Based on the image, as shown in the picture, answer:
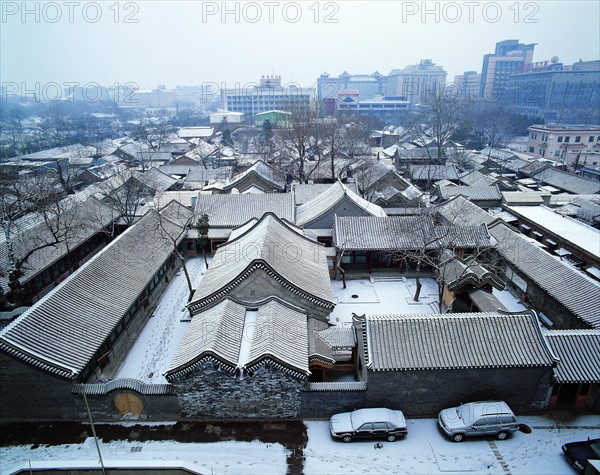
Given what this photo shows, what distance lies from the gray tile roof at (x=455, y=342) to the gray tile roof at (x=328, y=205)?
45.6 ft

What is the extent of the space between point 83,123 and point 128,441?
11162cm

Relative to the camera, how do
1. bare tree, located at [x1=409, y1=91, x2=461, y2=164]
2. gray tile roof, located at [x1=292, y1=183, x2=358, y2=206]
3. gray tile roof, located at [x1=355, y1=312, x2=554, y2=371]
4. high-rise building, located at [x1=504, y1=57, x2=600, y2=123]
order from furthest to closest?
high-rise building, located at [x1=504, y1=57, x2=600, y2=123], bare tree, located at [x1=409, y1=91, x2=461, y2=164], gray tile roof, located at [x1=292, y1=183, x2=358, y2=206], gray tile roof, located at [x1=355, y1=312, x2=554, y2=371]

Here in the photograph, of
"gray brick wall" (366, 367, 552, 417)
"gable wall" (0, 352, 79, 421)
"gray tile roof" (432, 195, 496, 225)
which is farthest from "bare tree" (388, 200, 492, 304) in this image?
"gable wall" (0, 352, 79, 421)

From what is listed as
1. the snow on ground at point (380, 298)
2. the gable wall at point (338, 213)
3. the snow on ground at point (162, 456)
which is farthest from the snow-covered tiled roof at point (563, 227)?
the snow on ground at point (162, 456)

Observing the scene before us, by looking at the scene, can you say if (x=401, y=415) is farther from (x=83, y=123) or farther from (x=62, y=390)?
(x=83, y=123)

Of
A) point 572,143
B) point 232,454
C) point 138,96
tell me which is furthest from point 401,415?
point 138,96

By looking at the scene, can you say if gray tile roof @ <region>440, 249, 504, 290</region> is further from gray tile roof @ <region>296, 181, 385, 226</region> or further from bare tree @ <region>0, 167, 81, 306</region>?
bare tree @ <region>0, 167, 81, 306</region>

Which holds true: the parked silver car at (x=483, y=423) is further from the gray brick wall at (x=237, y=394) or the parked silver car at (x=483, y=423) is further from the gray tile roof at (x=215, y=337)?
the gray tile roof at (x=215, y=337)

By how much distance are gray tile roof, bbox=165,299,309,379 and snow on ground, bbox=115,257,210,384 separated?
8.61 feet

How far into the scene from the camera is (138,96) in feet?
600

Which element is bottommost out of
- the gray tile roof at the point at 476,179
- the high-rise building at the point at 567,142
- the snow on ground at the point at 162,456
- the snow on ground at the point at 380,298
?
the snow on ground at the point at 162,456

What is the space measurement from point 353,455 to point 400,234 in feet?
47.3

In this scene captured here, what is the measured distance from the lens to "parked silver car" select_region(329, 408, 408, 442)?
14.1 meters

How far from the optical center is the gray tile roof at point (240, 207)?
1203 inches
